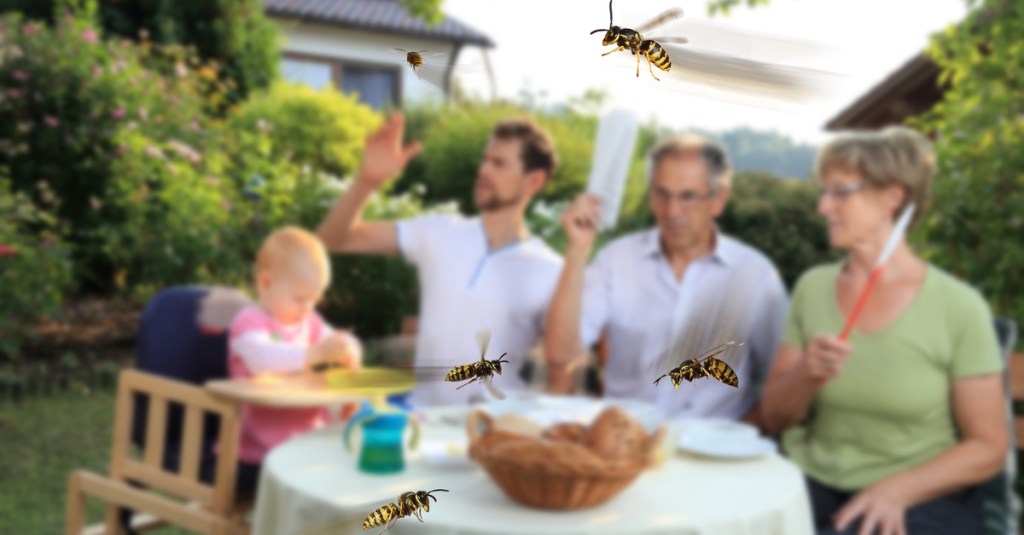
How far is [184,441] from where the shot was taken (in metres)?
2.62

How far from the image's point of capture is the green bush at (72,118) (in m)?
7.15

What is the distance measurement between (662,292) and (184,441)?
1.27 meters

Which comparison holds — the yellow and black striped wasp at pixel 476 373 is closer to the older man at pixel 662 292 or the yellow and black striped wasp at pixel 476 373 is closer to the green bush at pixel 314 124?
the older man at pixel 662 292

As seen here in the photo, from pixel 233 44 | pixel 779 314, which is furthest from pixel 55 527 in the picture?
pixel 233 44

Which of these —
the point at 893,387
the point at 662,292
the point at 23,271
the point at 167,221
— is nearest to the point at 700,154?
the point at 662,292

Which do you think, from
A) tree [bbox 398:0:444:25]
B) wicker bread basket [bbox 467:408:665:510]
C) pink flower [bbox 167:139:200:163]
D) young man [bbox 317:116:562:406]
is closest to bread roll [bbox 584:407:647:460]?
wicker bread basket [bbox 467:408:665:510]

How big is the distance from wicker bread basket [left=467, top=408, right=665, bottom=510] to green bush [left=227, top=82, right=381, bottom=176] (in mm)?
8467

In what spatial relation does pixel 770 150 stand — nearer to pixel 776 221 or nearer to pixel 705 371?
pixel 705 371

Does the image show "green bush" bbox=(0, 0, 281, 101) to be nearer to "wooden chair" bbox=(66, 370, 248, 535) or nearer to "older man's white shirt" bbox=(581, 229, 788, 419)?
"wooden chair" bbox=(66, 370, 248, 535)

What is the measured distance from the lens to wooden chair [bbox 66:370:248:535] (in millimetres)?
2496

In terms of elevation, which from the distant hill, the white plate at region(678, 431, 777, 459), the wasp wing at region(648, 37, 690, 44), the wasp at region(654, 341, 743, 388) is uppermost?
the wasp wing at region(648, 37, 690, 44)

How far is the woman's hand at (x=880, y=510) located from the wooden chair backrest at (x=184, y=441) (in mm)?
1395

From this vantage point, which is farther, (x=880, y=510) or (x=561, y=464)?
(x=880, y=510)

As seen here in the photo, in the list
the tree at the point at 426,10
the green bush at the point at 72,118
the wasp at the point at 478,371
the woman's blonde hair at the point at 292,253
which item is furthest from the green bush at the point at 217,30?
the wasp at the point at 478,371
